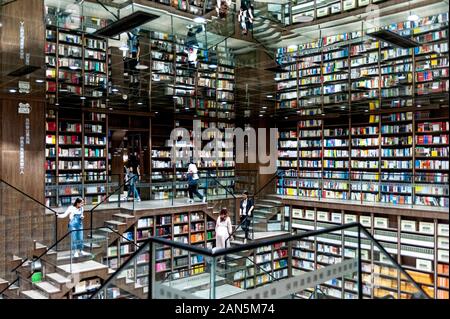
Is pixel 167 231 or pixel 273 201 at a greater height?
pixel 273 201

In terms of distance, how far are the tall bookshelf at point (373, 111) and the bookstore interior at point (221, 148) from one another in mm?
37

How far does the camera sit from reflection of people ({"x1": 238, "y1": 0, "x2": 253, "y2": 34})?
5773 millimetres

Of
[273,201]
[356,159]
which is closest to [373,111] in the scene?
[356,159]

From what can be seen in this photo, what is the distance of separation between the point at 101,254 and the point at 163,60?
307 cm

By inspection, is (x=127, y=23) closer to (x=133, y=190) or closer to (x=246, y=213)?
(x=133, y=190)

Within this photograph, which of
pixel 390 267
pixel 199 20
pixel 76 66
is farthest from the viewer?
pixel 76 66

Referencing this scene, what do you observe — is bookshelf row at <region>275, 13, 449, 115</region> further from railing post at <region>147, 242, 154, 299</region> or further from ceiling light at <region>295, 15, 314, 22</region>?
railing post at <region>147, 242, 154, 299</region>

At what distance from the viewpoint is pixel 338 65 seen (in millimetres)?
6773

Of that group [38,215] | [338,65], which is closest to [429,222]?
[338,65]

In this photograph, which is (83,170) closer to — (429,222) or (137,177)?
(137,177)

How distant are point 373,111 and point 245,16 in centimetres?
383

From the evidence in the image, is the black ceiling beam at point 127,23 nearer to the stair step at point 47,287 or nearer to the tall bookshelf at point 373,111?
the tall bookshelf at point 373,111

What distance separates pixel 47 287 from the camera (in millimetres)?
5551

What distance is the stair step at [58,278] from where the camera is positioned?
220 inches
